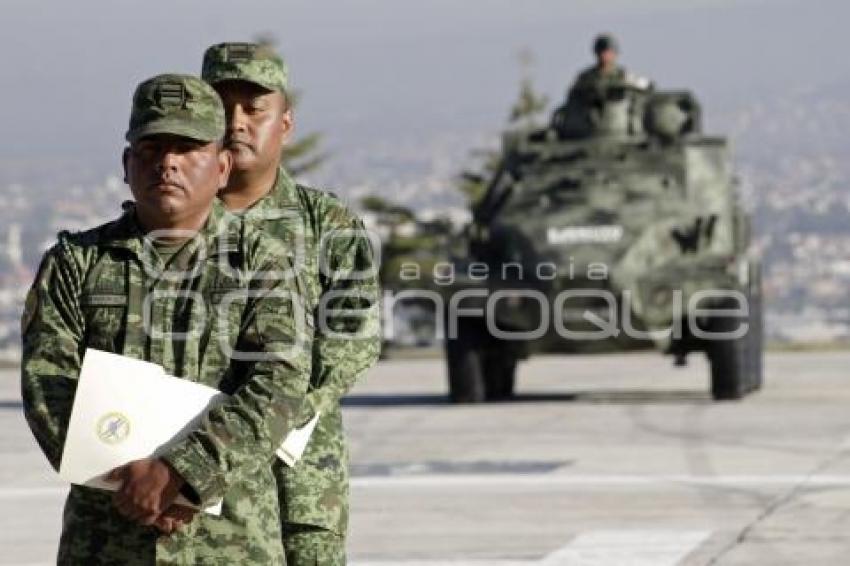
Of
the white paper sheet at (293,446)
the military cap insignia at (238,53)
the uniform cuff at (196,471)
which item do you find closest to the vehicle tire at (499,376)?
the military cap insignia at (238,53)

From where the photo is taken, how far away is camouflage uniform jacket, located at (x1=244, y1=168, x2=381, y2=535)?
7344 millimetres

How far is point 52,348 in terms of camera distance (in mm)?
6082

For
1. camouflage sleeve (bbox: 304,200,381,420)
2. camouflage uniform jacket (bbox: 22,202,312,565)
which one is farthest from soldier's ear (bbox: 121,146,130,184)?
camouflage sleeve (bbox: 304,200,381,420)

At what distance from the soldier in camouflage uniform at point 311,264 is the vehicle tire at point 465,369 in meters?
14.8

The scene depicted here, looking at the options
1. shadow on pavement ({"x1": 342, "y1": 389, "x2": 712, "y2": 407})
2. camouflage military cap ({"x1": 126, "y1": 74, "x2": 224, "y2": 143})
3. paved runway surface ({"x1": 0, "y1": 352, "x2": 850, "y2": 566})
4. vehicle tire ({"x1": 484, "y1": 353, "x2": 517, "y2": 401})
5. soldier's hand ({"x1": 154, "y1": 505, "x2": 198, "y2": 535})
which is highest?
camouflage military cap ({"x1": 126, "y1": 74, "x2": 224, "y2": 143})

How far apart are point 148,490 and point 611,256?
16910 millimetres

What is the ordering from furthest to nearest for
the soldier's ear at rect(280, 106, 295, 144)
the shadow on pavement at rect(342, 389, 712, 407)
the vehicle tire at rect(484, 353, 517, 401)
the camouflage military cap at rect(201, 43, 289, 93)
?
1. the shadow on pavement at rect(342, 389, 712, 407)
2. the vehicle tire at rect(484, 353, 517, 401)
3. the soldier's ear at rect(280, 106, 295, 144)
4. the camouflage military cap at rect(201, 43, 289, 93)

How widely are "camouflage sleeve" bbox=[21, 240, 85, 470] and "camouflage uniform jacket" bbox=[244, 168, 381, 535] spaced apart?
1095 mm

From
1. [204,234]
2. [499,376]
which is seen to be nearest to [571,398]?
[499,376]

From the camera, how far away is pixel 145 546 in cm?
598

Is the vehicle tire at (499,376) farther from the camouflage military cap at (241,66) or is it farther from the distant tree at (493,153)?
the distant tree at (493,153)

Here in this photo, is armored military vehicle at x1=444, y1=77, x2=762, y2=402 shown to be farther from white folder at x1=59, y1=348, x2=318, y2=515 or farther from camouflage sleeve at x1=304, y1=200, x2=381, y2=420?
white folder at x1=59, y1=348, x2=318, y2=515

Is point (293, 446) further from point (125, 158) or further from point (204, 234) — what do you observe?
point (125, 158)

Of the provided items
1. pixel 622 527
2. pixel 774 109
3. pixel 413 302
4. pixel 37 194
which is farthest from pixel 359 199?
pixel 774 109
